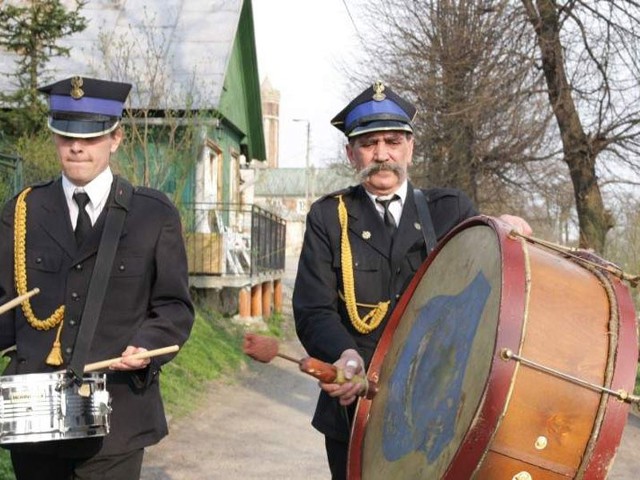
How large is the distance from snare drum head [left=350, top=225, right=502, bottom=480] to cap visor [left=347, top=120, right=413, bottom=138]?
587mm

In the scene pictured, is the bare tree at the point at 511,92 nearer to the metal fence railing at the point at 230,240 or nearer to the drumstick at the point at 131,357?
the metal fence railing at the point at 230,240

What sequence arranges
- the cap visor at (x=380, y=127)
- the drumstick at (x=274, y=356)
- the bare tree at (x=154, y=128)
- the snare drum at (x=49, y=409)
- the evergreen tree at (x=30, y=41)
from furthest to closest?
the bare tree at (x=154, y=128) < the evergreen tree at (x=30, y=41) < the cap visor at (x=380, y=127) < the snare drum at (x=49, y=409) < the drumstick at (x=274, y=356)

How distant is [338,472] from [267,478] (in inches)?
131

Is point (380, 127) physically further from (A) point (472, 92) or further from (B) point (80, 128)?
(A) point (472, 92)

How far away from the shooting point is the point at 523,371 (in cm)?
228

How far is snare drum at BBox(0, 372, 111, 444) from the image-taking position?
9.87ft

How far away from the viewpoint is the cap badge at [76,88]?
340cm

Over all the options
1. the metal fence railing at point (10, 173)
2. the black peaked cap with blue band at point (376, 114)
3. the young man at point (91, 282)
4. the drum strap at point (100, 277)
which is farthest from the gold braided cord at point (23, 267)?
the metal fence railing at point (10, 173)

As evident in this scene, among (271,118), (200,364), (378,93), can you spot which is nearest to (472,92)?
(200,364)

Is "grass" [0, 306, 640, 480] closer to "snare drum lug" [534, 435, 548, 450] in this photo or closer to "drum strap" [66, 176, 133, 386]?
"drum strap" [66, 176, 133, 386]

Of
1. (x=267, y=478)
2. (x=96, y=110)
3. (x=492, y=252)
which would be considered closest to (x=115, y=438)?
(x=96, y=110)

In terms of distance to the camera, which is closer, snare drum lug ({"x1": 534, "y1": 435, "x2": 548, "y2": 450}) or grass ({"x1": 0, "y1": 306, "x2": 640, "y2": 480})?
snare drum lug ({"x1": 534, "y1": 435, "x2": 548, "y2": 450})

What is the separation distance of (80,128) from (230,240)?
12.4 metres

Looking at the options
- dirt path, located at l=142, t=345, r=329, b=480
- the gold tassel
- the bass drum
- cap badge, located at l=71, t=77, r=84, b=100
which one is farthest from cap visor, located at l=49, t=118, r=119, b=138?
dirt path, located at l=142, t=345, r=329, b=480
